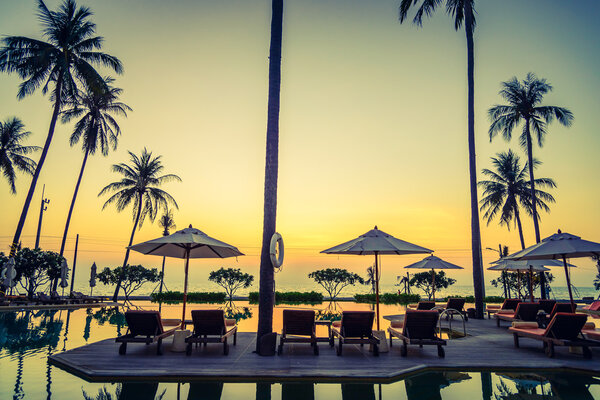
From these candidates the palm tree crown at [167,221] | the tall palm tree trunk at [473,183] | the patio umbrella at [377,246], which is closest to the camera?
the patio umbrella at [377,246]

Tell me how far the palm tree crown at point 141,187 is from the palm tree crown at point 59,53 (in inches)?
325

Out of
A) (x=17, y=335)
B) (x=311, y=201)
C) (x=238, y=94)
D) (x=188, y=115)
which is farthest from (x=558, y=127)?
(x=17, y=335)

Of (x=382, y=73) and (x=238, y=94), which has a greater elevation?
→ (x=382, y=73)

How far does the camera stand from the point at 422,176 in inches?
736

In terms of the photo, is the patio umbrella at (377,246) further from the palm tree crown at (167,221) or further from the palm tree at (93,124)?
the palm tree crown at (167,221)

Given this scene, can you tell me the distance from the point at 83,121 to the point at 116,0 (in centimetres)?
1310

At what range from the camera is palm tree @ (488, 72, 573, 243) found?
20.6m

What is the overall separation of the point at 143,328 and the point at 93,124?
21.7m

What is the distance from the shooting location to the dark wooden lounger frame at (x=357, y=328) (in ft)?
22.2

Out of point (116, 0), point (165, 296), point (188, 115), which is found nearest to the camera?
point (116, 0)

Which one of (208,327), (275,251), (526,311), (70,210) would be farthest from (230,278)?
(526,311)

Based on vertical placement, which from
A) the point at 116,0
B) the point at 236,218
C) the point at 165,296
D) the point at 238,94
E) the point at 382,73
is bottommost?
the point at 165,296

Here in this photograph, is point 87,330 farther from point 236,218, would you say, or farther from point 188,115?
point 236,218

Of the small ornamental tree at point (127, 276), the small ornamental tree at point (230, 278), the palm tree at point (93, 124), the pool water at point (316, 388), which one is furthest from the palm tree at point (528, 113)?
the palm tree at point (93, 124)
